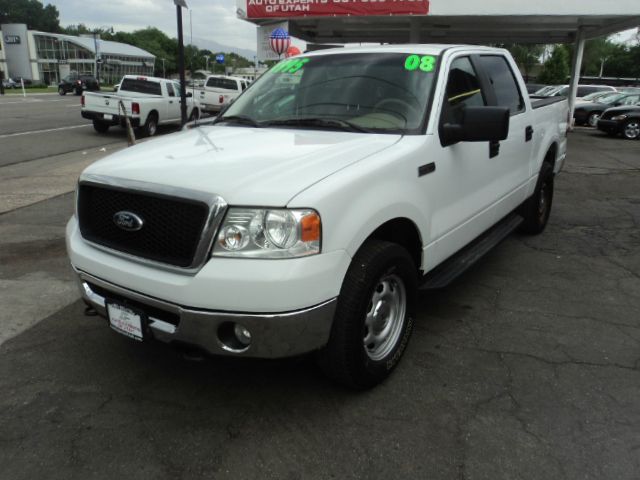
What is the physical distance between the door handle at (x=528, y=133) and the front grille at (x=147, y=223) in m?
3.46

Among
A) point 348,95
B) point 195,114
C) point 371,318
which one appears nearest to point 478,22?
point 195,114

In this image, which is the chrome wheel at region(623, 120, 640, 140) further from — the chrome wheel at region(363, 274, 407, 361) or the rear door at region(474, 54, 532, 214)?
the chrome wheel at region(363, 274, 407, 361)

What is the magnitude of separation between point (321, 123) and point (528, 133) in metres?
2.34

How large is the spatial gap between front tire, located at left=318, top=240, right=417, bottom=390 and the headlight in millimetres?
367

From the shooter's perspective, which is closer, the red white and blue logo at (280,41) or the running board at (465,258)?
the running board at (465,258)

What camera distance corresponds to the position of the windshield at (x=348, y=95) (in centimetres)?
345

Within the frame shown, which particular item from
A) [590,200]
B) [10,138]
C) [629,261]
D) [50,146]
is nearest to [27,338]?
[629,261]

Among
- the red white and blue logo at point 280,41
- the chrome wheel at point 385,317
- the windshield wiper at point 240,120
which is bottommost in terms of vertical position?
the chrome wheel at point 385,317

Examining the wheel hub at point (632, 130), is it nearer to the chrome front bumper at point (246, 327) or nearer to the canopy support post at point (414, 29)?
the canopy support post at point (414, 29)

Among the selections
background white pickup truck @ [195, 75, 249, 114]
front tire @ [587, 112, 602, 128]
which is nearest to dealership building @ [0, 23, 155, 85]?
background white pickup truck @ [195, 75, 249, 114]

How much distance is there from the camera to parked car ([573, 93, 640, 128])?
2170 centimetres

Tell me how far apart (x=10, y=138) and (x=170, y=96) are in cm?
514

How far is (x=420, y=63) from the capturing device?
3.68 m

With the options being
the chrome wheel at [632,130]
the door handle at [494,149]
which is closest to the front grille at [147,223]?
the door handle at [494,149]
